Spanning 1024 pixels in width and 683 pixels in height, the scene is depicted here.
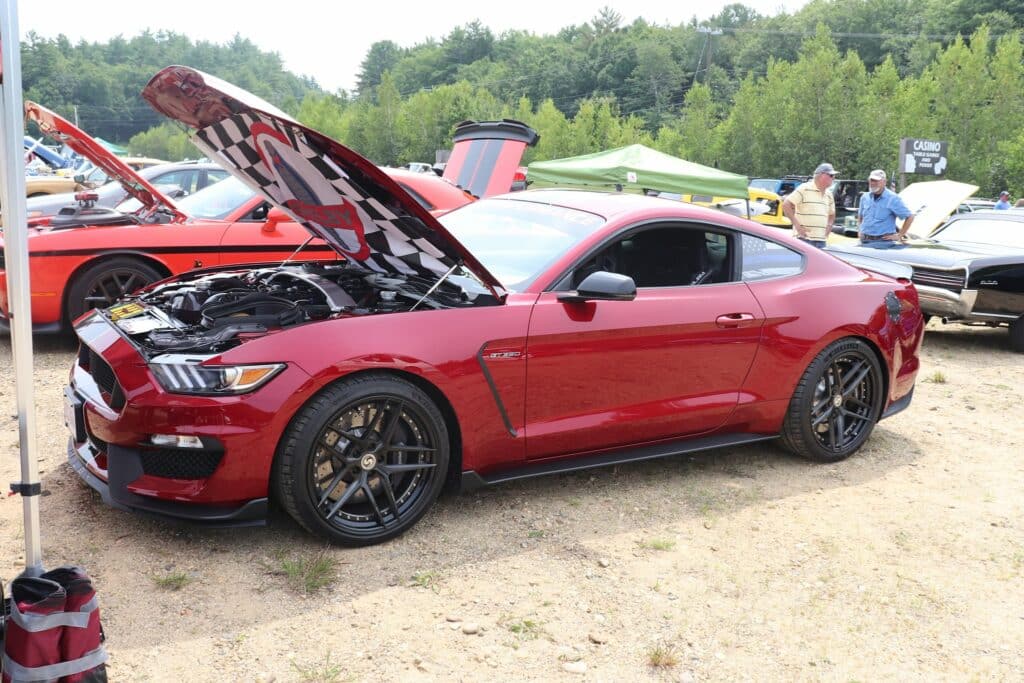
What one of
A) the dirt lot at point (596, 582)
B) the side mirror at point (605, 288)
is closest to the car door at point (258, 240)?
the dirt lot at point (596, 582)

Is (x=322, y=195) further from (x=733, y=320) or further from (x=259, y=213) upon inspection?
(x=259, y=213)

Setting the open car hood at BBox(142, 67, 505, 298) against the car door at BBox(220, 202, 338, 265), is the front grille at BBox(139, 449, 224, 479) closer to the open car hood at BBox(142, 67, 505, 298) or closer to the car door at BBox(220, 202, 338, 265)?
the open car hood at BBox(142, 67, 505, 298)

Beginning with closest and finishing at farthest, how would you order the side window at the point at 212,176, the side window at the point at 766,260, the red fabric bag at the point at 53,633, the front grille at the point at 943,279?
the red fabric bag at the point at 53,633 < the side window at the point at 766,260 < the front grille at the point at 943,279 < the side window at the point at 212,176

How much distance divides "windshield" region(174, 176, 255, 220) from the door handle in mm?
4302

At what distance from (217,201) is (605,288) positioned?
15.0ft

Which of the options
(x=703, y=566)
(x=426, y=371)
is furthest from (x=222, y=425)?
(x=703, y=566)

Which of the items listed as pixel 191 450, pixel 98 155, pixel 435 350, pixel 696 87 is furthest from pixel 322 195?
pixel 696 87

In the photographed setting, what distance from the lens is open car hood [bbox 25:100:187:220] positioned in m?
6.69

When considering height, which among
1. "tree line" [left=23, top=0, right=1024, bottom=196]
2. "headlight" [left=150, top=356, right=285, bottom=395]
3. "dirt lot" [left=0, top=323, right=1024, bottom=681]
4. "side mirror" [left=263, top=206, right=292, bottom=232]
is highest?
"tree line" [left=23, top=0, right=1024, bottom=196]

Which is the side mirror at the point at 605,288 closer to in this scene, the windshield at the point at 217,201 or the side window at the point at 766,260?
the side window at the point at 766,260

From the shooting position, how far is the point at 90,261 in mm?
6754

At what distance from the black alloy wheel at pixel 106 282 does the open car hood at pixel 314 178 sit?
3197 millimetres

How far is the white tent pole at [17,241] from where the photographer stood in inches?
92.3

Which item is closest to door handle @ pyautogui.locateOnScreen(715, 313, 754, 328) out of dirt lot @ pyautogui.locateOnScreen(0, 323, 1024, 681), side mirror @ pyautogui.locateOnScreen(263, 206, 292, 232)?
dirt lot @ pyautogui.locateOnScreen(0, 323, 1024, 681)
